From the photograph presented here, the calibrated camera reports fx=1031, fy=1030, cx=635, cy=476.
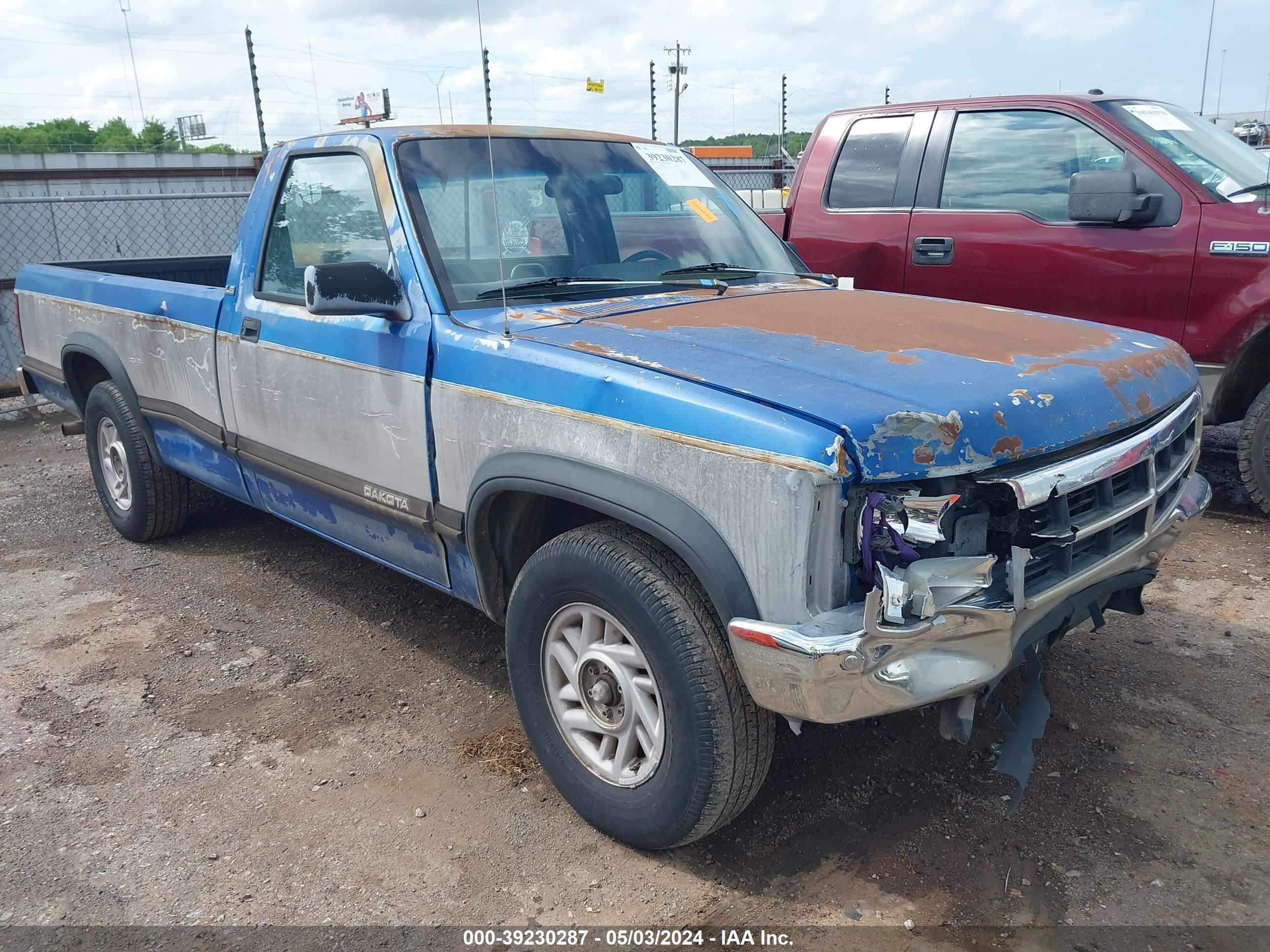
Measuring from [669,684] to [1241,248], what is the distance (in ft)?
13.3

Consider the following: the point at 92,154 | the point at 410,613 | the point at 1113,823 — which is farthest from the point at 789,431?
the point at 92,154

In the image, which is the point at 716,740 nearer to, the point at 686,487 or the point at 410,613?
the point at 686,487

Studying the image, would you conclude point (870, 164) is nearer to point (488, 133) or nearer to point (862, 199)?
point (862, 199)

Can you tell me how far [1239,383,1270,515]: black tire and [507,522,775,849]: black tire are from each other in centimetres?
368

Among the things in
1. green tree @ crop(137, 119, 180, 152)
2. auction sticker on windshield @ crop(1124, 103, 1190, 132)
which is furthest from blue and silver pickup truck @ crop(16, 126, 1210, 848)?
green tree @ crop(137, 119, 180, 152)

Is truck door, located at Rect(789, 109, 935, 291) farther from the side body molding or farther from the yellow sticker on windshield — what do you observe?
the side body molding

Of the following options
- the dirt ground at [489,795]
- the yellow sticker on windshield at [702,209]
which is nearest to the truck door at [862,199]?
the yellow sticker on windshield at [702,209]

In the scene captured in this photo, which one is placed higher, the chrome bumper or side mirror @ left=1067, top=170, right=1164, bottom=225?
side mirror @ left=1067, top=170, right=1164, bottom=225

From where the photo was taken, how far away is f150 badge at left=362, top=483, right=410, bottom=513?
3295mm

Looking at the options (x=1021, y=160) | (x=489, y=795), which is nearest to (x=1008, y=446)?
(x=489, y=795)

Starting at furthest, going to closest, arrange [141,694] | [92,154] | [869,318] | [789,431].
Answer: [92,154], [141,694], [869,318], [789,431]

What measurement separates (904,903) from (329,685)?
221 centimetres

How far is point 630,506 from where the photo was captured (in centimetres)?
245

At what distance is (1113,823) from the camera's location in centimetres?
286
